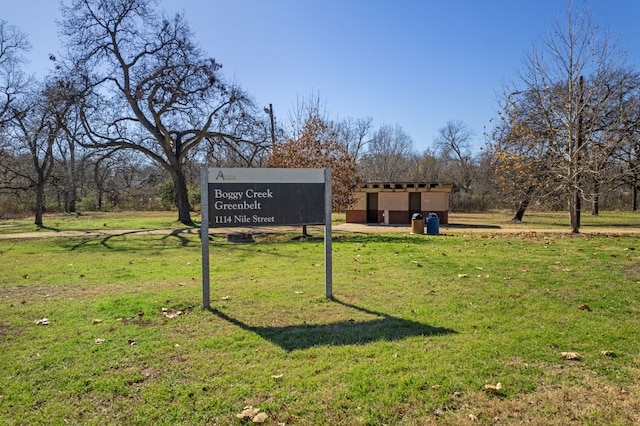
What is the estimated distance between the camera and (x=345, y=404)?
10.3 ft

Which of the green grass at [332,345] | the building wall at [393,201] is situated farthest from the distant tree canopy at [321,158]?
the green grass at [332,345]

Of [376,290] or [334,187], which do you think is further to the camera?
[334,187]

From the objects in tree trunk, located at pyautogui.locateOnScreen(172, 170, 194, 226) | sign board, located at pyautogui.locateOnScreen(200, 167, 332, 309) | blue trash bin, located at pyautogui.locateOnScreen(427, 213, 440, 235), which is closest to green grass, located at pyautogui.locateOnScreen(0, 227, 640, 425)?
sign board, located at pyautogui.locateOnScreen(200, 167, 332, 309)

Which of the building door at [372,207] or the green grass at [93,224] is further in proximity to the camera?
the building door at [372,207]

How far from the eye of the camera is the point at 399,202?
78.5ft

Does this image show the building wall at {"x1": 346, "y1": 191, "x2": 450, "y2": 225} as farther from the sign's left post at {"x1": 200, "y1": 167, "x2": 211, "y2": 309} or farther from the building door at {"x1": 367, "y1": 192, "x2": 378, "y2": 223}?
the sign's left post at {"x1": 200, "y1": 167, "x2": 211, "y2": 309}

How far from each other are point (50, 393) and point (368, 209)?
2209cm

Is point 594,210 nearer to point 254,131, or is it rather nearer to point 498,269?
point 254,131

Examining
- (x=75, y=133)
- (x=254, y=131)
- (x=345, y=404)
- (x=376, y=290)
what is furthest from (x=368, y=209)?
(x=345, y=404)

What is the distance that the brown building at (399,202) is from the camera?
23359 mm

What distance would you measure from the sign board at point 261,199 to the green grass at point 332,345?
3.51 feet

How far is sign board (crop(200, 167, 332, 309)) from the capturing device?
597 centimetres

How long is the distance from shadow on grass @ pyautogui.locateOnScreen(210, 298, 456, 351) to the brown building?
719 inches

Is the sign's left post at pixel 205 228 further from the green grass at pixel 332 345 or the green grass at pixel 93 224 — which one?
the green grass at pixel 93 224
